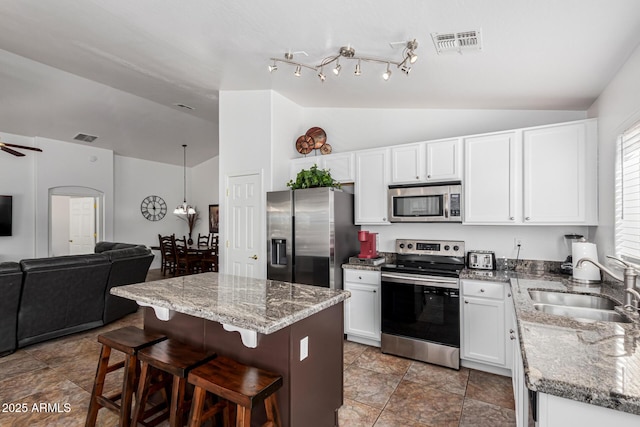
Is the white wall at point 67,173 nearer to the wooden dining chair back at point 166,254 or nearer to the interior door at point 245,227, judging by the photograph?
the wooden dining chair back at point 166,254

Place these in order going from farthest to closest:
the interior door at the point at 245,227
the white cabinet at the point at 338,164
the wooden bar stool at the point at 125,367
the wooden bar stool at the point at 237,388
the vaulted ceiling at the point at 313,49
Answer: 1. the interior door at the point at 245,227
2. the white cabinet at the point at 338,164
3. the wooden bar stool at the point at 125,367
4. the vaulted ceiling at the point at 313,49
5. the wooden bar stool at the point at 237,388

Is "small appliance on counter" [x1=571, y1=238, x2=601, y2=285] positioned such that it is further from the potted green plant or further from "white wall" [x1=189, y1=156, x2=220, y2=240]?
"white wall" [x1=189, y1=156, x2=220, y2=240]

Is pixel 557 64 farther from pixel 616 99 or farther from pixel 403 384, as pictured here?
pixel 403 384

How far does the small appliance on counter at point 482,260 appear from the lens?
10.7 ft

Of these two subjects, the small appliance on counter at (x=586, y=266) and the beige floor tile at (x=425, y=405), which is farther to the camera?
the small appliance on counter at (x=586, y=266)

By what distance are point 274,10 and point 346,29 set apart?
52 cm

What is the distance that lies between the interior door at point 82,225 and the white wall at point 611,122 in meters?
8.67

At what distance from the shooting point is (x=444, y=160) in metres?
3.35

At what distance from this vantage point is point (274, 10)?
2.26 metres

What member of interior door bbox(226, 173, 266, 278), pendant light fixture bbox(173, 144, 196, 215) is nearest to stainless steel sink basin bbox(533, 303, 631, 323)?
interior door bbox(226, 173, 266, 278)

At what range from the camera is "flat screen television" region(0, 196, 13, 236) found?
585cm

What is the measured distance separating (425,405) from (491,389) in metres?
0.66

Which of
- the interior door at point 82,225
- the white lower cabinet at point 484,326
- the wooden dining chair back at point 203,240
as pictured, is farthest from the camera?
the wooden dining chair back at point 203,240

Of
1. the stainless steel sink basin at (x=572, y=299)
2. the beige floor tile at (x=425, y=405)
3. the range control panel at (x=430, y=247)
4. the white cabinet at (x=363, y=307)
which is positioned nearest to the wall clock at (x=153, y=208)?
the white cabinet at (x=363, y=307)
